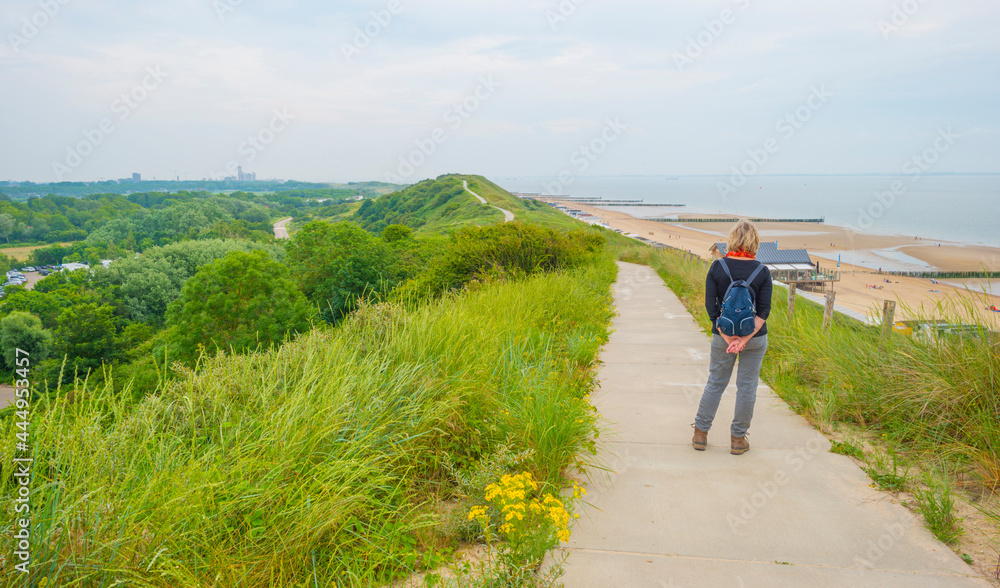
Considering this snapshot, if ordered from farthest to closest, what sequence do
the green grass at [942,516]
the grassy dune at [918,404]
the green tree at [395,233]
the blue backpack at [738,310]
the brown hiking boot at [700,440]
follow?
the green tree at [395,233] → the brown hiking boot at [700,440] → the blue backpack at [738,310] → the grassy dune at [918,404] → the green grass at [942,516]

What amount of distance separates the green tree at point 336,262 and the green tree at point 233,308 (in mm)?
3214

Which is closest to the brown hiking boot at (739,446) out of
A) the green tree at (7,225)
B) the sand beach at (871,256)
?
the sand beach at (871,256)

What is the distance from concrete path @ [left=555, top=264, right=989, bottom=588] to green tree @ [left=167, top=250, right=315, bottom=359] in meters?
25.0

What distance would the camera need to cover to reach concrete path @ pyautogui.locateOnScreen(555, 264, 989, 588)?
2.61 m

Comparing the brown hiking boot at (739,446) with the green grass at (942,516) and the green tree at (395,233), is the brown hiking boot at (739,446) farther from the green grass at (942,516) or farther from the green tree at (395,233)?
the green tree at (395,233)

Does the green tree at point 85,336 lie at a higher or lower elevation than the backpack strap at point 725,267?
lower

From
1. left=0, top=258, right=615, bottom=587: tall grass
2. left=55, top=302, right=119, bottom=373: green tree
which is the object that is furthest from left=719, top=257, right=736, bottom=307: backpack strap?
left=55, top=302, right=119, bottom=373: green tree

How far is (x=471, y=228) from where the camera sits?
578 inches

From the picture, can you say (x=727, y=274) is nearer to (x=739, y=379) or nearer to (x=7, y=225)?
(x=739, y=379)

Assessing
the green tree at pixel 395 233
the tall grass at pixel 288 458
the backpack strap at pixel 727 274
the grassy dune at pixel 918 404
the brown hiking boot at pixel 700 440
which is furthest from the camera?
the green tree at pixel 395 233

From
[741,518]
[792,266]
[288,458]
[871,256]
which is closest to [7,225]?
[792,266]

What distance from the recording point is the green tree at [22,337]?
36094 mm

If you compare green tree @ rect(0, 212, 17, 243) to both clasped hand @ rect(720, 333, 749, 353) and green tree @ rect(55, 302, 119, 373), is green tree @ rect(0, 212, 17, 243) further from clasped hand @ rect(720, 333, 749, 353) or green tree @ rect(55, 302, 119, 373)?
clasped hand @ rect(720, 333, 749, 353)

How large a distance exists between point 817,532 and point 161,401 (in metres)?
3.94
